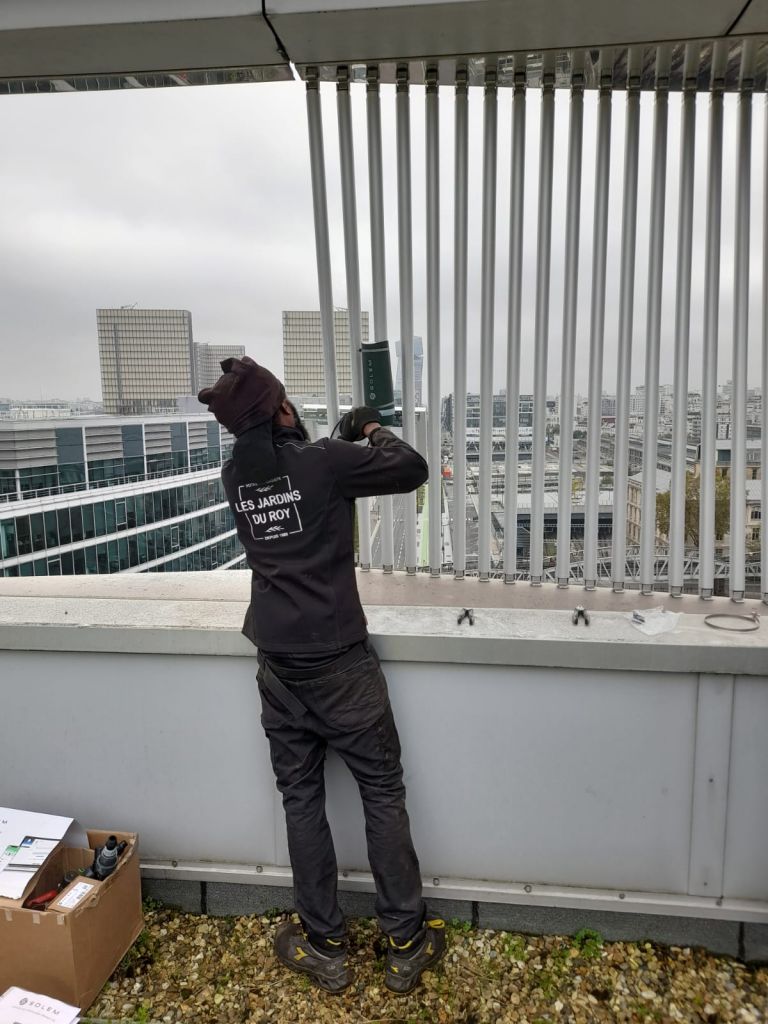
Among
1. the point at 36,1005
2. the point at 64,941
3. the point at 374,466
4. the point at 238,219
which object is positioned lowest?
the point at 36,1005

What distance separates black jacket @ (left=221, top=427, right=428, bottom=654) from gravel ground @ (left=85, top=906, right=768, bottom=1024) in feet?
3.24

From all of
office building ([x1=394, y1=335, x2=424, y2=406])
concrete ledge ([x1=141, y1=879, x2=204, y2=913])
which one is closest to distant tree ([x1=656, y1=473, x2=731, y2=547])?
office building ([x1=394, y1=335, x2=424, y2=406])

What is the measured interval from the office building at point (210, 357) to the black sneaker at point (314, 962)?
1762 millimetres

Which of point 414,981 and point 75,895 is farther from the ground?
point 75,895

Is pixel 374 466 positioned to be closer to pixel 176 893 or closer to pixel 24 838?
pixel 24 838

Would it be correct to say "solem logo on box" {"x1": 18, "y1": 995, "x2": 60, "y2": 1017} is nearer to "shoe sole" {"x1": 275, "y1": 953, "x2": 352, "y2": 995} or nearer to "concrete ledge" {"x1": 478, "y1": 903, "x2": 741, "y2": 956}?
"shoe sole" {"x1": 275, "y1": 953, "x2": 352, "y2": 995}

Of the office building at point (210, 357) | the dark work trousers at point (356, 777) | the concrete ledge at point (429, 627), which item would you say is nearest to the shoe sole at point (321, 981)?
the dark work trousers at point (356, 777)

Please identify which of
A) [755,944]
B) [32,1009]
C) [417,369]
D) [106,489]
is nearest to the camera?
[32,1009]

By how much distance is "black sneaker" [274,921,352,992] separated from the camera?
1742 mm

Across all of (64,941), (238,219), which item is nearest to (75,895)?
(64,941)

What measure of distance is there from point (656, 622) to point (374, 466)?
3.21 feet

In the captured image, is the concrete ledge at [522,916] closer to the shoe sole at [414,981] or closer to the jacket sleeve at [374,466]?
the shoe sole at [414,981]

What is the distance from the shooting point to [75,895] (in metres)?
1.67

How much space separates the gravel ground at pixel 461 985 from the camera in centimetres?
167
